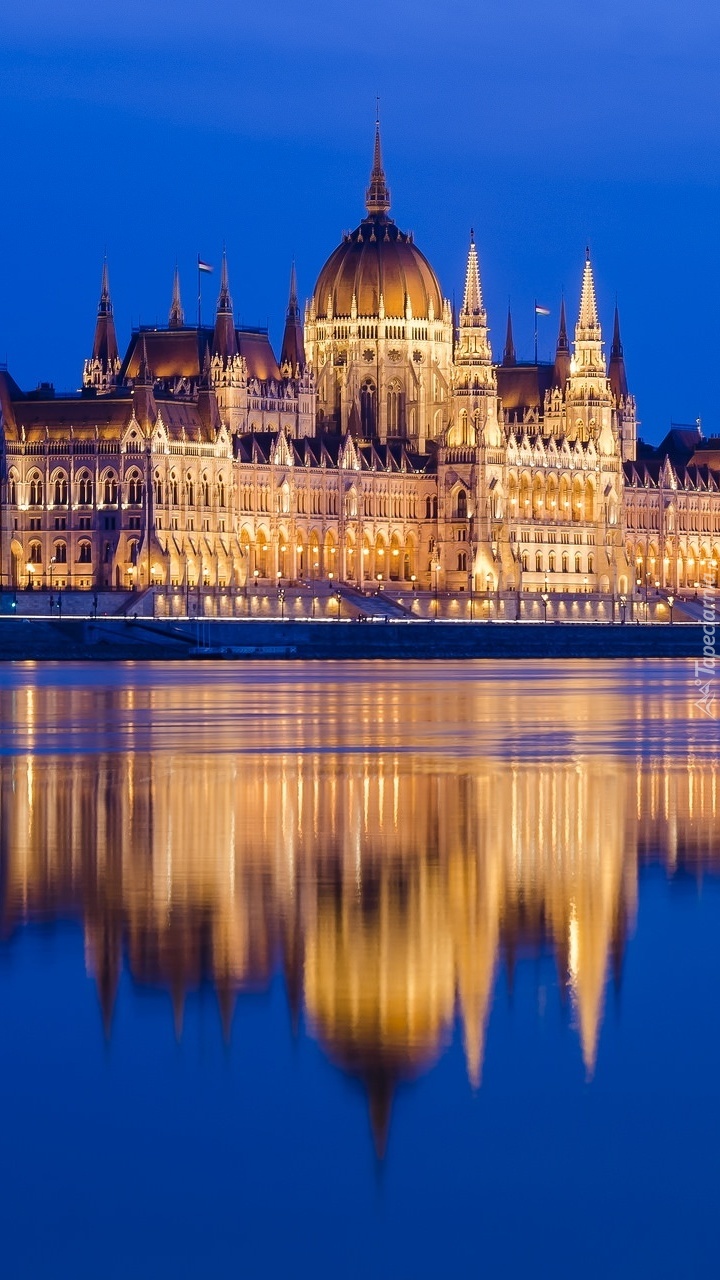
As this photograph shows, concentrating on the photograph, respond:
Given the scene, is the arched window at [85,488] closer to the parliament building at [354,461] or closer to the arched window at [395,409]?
the parliament building at [354,461]

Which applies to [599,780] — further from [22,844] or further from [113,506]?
[113,506]

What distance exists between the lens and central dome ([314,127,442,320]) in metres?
174

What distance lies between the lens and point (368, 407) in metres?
178

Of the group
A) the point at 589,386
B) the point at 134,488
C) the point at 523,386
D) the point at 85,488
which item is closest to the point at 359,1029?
the point at 134,488

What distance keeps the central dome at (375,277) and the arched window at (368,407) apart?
17.4 ft

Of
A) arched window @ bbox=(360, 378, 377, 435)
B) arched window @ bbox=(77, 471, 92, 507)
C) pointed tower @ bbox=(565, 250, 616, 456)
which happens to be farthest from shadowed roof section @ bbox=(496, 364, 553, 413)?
arched window @ bbox=(77, 471, 92, 507)

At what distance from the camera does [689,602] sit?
180 meters

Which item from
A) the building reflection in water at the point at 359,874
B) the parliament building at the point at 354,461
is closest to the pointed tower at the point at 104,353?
the parliament building at the point at 354,461

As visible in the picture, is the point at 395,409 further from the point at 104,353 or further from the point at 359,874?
the point at 359,874

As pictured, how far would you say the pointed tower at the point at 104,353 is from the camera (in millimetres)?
162625

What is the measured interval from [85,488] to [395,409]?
40.4 meters

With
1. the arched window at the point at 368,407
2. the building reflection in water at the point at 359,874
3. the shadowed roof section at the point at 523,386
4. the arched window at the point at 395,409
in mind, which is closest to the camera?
the building reflection in water at the point at 359,874

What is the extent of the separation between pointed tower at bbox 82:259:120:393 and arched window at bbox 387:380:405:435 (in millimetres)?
21718

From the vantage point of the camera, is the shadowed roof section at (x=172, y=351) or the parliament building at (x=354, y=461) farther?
the shadowed roof section at (x=172, y=351)
